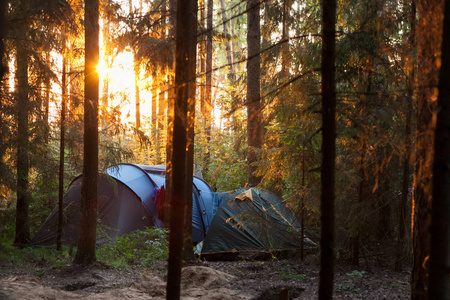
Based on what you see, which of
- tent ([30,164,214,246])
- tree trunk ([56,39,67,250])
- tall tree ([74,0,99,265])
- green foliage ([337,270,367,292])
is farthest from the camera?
tent ([30,164,214,246])

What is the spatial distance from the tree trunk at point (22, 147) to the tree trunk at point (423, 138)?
27.1 ft

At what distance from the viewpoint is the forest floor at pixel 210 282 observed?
7.17 m

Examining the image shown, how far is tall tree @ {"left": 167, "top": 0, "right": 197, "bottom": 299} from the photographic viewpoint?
5219mm

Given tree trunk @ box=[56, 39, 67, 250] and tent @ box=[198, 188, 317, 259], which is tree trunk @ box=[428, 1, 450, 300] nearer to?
tent @ box=[198, 188, 317, 259]

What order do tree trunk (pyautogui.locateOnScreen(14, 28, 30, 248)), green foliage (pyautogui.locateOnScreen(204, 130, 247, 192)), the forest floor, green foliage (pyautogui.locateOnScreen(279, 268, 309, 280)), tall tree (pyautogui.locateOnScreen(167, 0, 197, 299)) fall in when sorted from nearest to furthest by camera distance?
tall tree (pyautogui.locateOnScreen(167, 0, 197, 299)) → the forest floor → green foliage (pyautogui.locateOnScreen(279, 268, 309, 280)) → tree trunk (pyautogui.locateOnScreen(14, 28, 30, 248)) → green foliage (pyautogui.locateOnScreen(204, 130, 247, 192))

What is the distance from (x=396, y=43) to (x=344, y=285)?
14.7ft

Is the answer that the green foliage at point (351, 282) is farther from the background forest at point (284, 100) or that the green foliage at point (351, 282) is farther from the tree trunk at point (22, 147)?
the tree trunk at point (22, 147)

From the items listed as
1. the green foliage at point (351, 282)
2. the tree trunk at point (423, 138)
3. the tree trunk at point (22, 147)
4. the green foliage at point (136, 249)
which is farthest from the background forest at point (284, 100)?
the green foliage at point (136, 249)

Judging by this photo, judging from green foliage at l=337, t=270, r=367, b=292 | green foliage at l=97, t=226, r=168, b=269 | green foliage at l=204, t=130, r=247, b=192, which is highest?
green foliage at l=204, t=130, r=247, b=192

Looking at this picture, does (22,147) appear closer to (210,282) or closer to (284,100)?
(210,282)

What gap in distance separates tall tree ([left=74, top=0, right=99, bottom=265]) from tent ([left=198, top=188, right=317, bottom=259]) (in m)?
2.72

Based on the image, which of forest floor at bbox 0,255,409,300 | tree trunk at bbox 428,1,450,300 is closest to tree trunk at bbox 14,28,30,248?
forest floor at bbox 0,255,409,300

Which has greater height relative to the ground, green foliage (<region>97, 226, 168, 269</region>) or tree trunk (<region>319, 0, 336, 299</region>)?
tree trunk (<region>319, 0, 336, 299</region>)

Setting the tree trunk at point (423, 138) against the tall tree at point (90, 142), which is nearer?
the tree trunk at point (423, 138)
